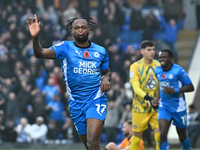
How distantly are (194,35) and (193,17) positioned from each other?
2.51 feet

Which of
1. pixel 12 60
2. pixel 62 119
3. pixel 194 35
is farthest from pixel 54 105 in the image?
pixel 194 35

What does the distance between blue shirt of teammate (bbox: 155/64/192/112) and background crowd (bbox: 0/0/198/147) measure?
16.0 feet

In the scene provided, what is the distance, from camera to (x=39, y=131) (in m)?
13.9

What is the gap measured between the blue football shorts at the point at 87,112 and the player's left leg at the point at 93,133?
0.08 m

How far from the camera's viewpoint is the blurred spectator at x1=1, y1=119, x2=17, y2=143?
14.1 m

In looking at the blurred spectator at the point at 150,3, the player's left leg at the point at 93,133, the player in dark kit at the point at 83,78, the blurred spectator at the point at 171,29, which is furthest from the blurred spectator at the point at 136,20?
the player's left leg at the point at 93,133

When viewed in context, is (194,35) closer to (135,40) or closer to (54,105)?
(135,40)

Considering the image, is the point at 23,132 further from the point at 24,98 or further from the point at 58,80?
the point at 58,80

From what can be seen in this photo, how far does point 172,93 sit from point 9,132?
7.06 metres

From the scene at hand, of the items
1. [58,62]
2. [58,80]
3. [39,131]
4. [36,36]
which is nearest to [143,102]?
[36,36]

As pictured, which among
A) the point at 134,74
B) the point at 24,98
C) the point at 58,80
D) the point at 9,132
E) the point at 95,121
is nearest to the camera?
the point at 95,121

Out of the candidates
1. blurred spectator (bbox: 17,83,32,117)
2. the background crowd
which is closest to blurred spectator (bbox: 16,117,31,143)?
the background crowd

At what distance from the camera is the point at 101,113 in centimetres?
662

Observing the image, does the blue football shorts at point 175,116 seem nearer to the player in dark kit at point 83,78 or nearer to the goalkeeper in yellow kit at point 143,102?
the goalkeeper in yellow kit at point 143,102
